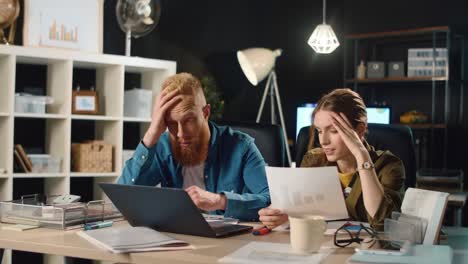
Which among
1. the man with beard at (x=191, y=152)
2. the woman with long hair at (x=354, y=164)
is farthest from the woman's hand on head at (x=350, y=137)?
the man with beard at (x=191, y=152)

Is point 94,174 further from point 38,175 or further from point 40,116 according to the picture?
point 40,116

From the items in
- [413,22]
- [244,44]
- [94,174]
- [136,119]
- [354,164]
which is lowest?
[94,174]

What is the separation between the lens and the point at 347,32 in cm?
623

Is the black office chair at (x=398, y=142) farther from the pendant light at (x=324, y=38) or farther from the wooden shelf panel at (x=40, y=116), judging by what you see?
the pendant light at (x=324, y=38)

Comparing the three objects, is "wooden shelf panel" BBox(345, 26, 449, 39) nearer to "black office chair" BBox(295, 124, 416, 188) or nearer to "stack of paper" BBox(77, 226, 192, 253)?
"black office chair" BBox(295, 124, 416, 188)

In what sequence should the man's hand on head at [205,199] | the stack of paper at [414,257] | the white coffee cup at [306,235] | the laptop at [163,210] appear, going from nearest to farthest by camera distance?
the stack of paper at [414,257] < the white coffee cup at [306,235] < the laptop at [163,210] < the man's hand on head at [205,199]

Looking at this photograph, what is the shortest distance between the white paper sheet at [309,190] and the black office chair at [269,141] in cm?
86

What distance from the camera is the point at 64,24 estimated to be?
421 centimetres

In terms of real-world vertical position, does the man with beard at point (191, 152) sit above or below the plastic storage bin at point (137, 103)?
below

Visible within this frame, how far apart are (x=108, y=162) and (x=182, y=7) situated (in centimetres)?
177

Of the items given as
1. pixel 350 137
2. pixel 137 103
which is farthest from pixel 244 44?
pixel 350 137

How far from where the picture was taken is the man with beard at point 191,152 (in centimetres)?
225

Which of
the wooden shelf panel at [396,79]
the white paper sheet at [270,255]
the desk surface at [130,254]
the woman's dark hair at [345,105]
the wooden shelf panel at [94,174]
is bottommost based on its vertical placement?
the wooden shelf panel at [94,174]

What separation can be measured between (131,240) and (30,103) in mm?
2540
